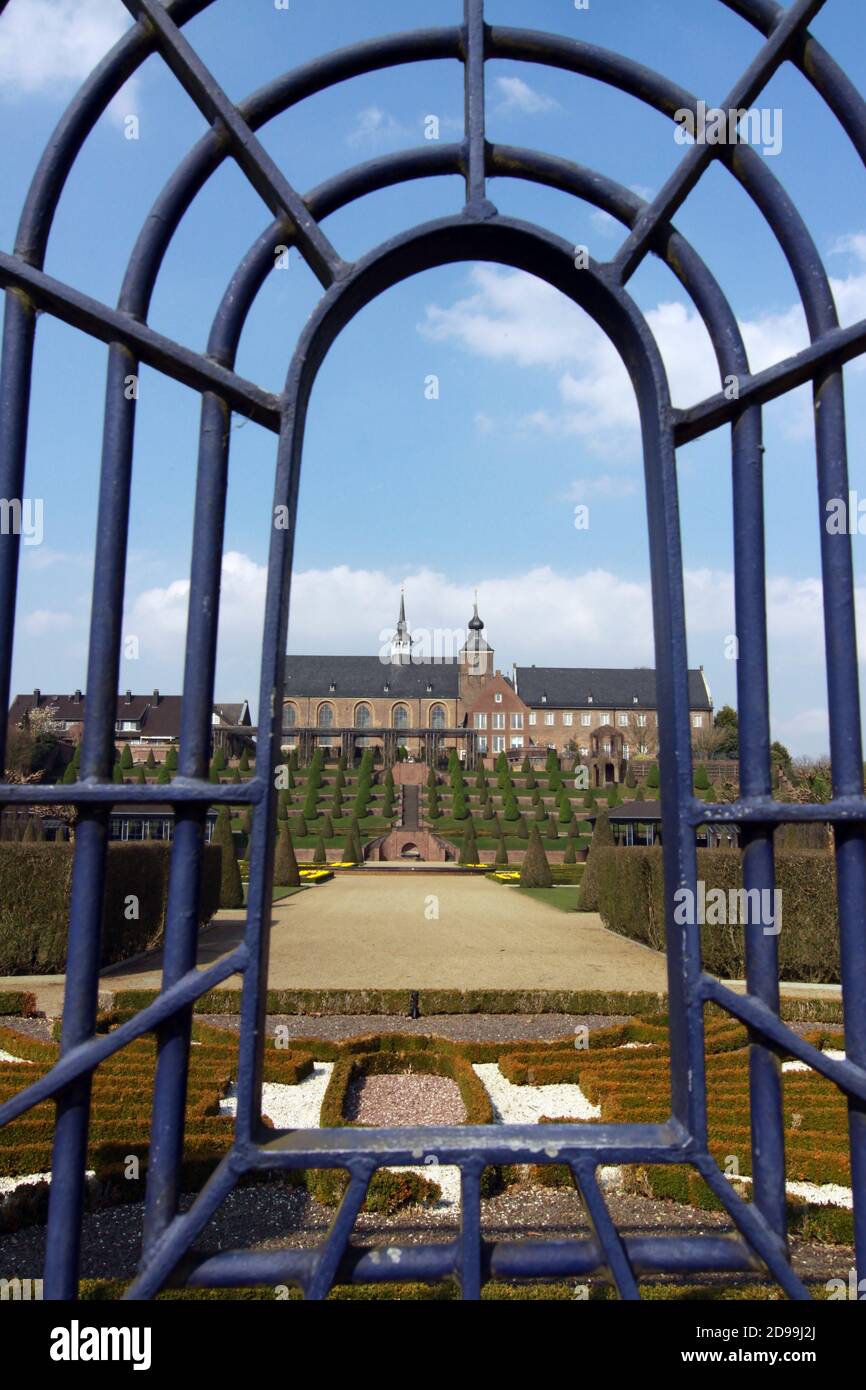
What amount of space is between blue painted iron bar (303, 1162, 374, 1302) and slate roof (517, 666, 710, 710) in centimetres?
8297

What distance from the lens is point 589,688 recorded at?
8581cm

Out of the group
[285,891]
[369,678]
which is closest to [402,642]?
[369,678]

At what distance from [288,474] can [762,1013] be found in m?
1.69

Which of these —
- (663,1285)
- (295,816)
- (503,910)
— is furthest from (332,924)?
(295,816)

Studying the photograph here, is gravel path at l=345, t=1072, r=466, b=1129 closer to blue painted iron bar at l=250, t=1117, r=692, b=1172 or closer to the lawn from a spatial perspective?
blue painted iron bar at l=250, t=1117, r=692, b=1172

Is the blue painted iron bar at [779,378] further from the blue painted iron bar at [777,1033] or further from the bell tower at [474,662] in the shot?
the bell tower at [474,662]

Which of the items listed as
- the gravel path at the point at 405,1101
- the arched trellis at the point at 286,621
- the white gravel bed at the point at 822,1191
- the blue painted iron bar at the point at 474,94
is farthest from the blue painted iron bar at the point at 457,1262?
the gravel path at the point at 405,1101

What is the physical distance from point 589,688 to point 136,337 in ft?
279

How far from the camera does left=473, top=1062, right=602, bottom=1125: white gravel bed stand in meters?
7.32

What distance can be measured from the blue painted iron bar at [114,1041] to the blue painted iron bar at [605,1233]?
900mm

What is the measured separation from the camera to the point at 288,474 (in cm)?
226

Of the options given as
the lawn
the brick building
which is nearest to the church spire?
the brick building

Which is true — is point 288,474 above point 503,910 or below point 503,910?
above
